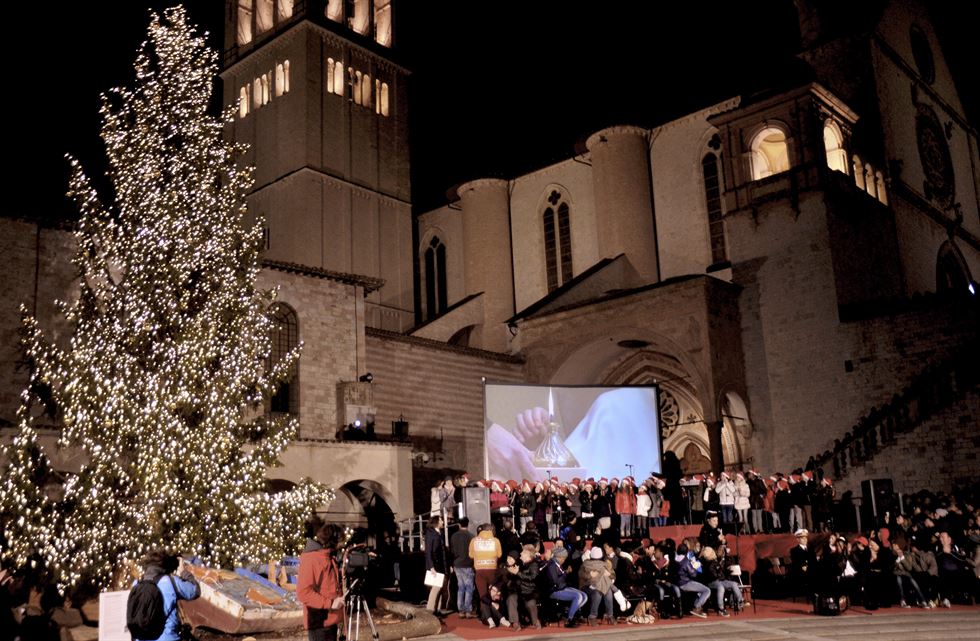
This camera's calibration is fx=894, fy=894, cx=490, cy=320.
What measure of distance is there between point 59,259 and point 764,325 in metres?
18.9

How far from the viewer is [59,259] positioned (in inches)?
792

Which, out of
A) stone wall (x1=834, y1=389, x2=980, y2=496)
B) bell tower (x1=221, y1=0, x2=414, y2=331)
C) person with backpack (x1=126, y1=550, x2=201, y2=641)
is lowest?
person with backpack (x1=126, y1=550, x2=201, y2=641)

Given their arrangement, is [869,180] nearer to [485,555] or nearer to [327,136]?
[327,136]

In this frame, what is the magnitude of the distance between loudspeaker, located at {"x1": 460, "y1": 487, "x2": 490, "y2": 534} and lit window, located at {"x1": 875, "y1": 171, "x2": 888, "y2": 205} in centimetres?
1921

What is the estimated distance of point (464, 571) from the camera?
547 inches

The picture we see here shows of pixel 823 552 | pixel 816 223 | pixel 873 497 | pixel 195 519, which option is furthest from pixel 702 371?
pixel 195 519

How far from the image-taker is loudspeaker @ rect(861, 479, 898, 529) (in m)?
17.9

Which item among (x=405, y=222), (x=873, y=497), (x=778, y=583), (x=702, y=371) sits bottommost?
(x=778, y=583)

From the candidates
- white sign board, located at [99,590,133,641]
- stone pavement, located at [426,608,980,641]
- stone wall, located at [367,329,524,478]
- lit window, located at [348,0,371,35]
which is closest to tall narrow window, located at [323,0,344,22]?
lit window, located at [348,0,371,35]

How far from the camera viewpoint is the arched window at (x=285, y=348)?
23.5 metres

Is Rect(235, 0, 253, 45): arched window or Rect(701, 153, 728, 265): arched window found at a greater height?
Rect(235, 0, 253, 45): arched window

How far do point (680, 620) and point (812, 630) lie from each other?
2.07 meters

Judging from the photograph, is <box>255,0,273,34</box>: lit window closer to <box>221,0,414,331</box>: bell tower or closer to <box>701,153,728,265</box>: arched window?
<box>221,0,414,331</box>: bell tower

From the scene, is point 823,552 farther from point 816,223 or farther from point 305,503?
point 816,223
